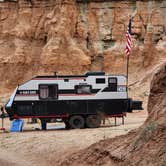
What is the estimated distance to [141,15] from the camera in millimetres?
59562

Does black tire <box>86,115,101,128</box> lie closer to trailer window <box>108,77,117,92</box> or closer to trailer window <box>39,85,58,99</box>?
trailer window <box>108,77,117,92</box>

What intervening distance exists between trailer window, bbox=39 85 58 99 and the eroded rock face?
26.3 meters

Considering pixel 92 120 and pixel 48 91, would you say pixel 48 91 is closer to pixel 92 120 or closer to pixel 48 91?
pixel 48 91

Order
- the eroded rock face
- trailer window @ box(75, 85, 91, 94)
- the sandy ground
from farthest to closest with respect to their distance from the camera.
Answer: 1. the eroded rock face
2. trailer window @ box(75, 85, 91, 94)
3. the sandy ground

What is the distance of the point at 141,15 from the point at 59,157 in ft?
137

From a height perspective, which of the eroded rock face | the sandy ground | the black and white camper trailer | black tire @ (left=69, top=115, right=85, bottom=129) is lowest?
the sandy ground

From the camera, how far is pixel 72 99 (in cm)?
3206

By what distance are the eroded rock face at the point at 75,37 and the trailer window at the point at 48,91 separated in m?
26.3

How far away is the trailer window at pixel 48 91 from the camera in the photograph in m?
31.8

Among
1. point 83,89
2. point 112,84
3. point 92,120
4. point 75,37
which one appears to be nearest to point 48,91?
point 83,89

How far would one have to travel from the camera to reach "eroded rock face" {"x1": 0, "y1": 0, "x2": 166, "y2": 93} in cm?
5853

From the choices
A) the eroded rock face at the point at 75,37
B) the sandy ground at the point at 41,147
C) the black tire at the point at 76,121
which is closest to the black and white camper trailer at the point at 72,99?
the black tire at the point at 76,121

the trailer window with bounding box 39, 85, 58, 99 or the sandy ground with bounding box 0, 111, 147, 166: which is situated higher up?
the trailer window with bounding box 39, 85, 58, 99

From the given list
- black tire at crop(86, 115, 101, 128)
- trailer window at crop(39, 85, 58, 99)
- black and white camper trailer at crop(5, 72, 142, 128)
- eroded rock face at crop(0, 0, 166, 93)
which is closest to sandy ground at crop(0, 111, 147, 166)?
black and white camper trailer at crop(5, 72, 142, 128)
